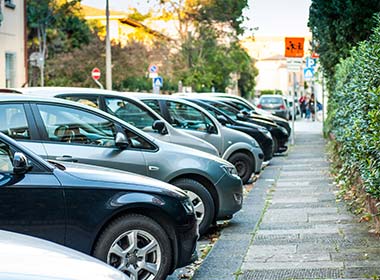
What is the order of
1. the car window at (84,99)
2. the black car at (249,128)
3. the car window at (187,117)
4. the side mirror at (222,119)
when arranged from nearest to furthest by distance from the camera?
the car window at (84,99), the car window at (187,117), the side mirror at (222,119), the black car at (249,128)

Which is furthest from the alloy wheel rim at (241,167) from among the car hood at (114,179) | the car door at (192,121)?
the car hood at (114,179)

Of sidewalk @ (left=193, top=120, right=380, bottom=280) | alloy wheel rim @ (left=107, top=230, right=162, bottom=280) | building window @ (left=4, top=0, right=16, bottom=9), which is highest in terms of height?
building window @ (left=4, top=0, right=16, bottom=9)

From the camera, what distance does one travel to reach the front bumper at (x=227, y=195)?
31.6ft

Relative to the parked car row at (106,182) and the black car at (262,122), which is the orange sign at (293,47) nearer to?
the black car at (262,122)

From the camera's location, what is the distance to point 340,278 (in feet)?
23.9

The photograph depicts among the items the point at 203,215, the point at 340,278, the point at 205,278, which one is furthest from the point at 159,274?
the point at 203,215

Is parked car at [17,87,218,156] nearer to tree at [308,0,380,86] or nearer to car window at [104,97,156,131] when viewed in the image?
car window at [104,97,156,131]

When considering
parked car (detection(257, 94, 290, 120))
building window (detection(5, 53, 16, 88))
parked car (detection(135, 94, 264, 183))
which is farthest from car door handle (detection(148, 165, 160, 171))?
parked car (detection(257, 94, 290, 120))

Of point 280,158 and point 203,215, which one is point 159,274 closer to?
point 203,215

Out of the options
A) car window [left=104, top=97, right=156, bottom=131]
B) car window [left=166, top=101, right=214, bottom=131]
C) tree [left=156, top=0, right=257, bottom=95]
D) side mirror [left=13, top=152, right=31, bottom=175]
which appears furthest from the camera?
tree [left=156, top=0, right=257, bottom=95]

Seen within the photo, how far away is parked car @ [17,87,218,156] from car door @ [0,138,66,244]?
402 cm

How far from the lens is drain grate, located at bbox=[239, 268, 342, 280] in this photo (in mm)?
7432

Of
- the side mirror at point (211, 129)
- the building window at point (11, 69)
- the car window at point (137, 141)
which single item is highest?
the building window at point (11, 69)

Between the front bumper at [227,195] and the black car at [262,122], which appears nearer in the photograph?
the front bumper at [227,195]
